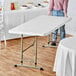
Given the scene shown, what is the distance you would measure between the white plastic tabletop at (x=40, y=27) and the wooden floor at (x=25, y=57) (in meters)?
0.69

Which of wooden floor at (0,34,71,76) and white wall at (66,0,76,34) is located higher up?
white wall at (66,0,76,34)

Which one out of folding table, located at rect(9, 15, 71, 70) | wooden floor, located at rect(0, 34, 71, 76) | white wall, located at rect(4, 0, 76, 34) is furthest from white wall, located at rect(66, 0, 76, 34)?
folding table, located at rect(9, 15, 71, 70)

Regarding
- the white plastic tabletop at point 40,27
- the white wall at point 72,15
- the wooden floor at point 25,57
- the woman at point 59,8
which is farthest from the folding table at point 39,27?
the white wall at point 72,15

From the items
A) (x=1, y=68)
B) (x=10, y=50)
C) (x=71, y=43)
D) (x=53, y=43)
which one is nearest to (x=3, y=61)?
(x=1, y=68)

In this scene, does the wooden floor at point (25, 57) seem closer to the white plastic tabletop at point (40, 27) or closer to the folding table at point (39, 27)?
the folding table at point (39, 27)

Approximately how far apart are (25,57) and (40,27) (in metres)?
0.90

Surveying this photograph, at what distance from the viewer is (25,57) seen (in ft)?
16.0

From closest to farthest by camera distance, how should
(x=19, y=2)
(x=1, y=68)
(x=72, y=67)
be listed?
(x=72, y=67) → (x=1, y=68) → (x=19, y=2)

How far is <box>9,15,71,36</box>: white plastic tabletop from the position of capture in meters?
3.89

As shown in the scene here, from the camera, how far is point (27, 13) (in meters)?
6.27

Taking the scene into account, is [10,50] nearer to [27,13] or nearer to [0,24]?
[0,24]

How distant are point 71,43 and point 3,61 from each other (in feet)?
6.09

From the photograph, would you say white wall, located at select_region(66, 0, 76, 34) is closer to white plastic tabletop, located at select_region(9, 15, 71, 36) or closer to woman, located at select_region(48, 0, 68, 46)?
woman, located at select_region(48, 0, 68, 46)

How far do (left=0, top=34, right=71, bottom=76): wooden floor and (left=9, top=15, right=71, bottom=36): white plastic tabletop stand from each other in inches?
27.2
